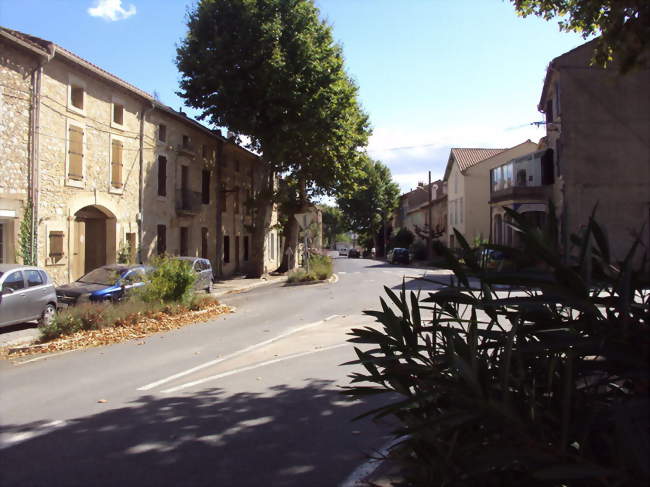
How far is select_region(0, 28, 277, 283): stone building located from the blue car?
329 cm

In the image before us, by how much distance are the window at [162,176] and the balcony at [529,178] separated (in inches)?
769

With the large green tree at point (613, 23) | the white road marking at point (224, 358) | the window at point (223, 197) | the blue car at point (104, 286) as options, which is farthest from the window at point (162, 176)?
the large green tree at point (613, 23)

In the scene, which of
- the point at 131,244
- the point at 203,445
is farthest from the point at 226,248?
the point at 203,445

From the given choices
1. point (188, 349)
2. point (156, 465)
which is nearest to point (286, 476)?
point (156, 465)

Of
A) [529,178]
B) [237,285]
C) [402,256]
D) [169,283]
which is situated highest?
[529,178]

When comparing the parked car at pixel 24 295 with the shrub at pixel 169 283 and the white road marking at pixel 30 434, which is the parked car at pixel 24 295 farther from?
Result: the white road marking at pixel 30 434

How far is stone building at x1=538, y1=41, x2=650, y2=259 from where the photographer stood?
26.5m

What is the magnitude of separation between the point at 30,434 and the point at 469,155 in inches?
1934

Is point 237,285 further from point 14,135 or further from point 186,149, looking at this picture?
point 14,135

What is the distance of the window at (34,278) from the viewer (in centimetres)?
1215

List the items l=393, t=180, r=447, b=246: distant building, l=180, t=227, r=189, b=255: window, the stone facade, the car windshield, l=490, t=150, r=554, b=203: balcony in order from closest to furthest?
1. the car windshield
2. the stone facade
3. l=180, t=227, r=189, b=255: window
4. l=490, t=150, r=554, b=203: balcony
5. l=393, t=180, r=447, b=246: distant building

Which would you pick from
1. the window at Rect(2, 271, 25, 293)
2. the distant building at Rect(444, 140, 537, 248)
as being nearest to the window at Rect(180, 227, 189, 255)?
the window at Rect(2, 271, 25, 293)

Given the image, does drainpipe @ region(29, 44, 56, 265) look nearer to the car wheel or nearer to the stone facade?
the stone facade

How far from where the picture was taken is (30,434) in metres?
5.12
